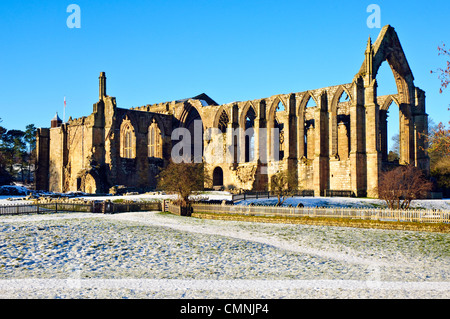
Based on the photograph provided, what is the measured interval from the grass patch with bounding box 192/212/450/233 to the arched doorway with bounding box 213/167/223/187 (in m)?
27.2

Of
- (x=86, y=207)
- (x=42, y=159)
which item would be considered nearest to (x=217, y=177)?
(x=86, y=207)

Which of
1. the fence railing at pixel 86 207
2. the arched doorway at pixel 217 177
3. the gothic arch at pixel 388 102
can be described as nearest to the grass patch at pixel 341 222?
the fence railing at pixel 86 207

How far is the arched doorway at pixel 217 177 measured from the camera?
5316 centimetres

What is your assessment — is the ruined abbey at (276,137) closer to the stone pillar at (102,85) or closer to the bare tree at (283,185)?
the stone pillar at (102,85)

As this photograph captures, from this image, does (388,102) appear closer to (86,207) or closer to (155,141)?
(155,141)

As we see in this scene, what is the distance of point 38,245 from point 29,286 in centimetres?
518

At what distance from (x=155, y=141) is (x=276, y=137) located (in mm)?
18076

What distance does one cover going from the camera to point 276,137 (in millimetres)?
49688

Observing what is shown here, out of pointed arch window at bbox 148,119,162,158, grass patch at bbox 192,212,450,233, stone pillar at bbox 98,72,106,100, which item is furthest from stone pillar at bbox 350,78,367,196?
stone pillar at bbox 98,72,106,100

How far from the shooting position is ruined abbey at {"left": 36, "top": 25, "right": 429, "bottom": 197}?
41250 mm

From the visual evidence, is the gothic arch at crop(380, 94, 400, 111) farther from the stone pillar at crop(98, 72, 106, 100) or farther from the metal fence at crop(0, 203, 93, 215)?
the metal fence at crop(0, 203, 93, 215)

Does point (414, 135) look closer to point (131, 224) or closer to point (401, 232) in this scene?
point (401, 232)
